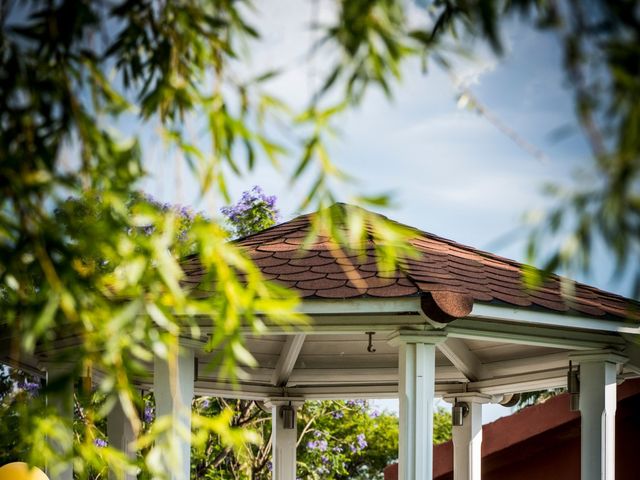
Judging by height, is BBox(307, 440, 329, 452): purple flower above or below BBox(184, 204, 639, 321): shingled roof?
below

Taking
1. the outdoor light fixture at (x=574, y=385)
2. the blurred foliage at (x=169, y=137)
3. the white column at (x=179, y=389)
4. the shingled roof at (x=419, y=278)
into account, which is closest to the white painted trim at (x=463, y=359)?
the shingled roof at (x=419, y=278)

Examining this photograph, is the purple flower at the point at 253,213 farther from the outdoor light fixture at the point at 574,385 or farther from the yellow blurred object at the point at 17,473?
the outdoor light fixture at the point at 574,385

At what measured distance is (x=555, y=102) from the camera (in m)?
42.4

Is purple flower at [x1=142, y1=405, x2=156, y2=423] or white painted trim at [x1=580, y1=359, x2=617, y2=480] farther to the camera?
purple flower at [x1=142, y1=405, x2=156, y2=423]

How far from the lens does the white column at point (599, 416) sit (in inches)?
259

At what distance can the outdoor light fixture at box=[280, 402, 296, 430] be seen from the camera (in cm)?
938

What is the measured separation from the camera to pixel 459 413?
8.94 metres

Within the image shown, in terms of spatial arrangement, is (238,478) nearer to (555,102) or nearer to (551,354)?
(551,354)

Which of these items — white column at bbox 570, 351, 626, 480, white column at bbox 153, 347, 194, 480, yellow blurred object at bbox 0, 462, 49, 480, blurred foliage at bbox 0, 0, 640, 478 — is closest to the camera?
blurred foliage at bbox 0, 0, 640, 478

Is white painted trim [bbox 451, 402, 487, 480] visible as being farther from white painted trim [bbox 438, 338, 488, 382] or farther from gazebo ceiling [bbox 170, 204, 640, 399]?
gazebo ceiling [bbox 170, 204, 640, 399]

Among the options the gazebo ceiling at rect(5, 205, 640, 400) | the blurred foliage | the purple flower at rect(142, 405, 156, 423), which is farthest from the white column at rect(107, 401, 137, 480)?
the purple flower at rect(142, 405, 156, 423)

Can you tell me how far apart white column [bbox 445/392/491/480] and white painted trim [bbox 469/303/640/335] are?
2.60m

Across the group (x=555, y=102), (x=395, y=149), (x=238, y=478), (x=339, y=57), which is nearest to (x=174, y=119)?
(x=339, y=57)

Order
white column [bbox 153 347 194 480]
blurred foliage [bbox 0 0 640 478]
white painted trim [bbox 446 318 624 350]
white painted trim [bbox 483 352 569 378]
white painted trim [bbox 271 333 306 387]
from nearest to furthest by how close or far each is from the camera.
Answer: blurred foliage [bbox 0 0 640 478]
white column [bbox 153 347 194 480]
white painted trim [bbox 446 318 624 350]
white painted trim [bbox 483 352 569 378]
white painted trim [bbox 271 333 306 387]
